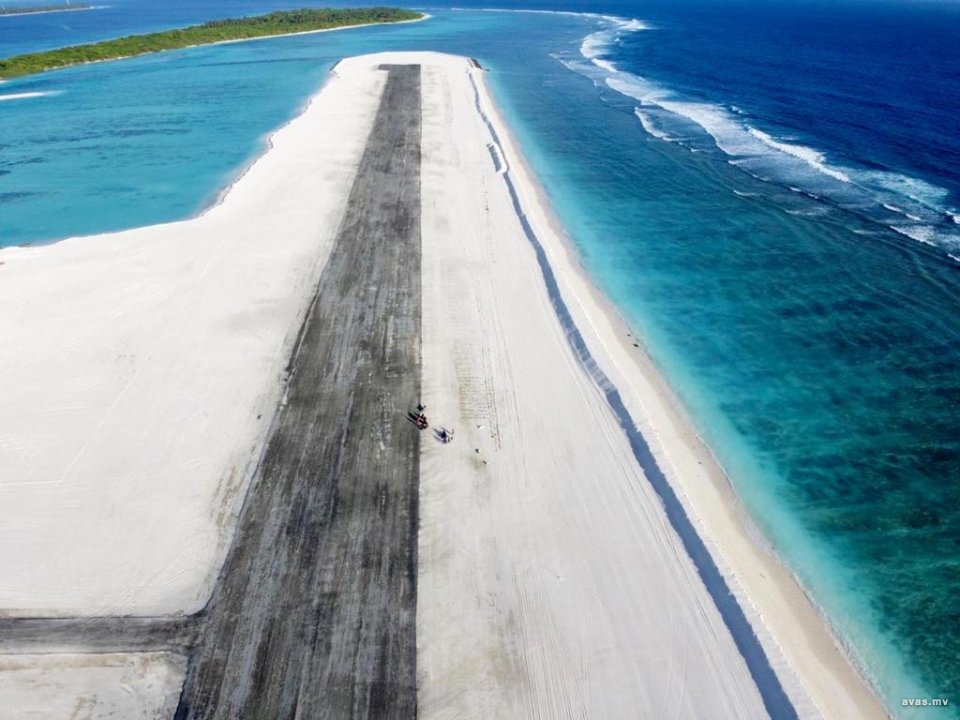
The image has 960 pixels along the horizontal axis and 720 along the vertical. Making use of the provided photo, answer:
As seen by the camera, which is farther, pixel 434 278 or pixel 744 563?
pixel 434 278

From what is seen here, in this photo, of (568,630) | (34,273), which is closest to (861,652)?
(568,630)

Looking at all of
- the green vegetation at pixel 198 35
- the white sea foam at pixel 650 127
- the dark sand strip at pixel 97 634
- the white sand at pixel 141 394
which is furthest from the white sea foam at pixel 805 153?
the green vegetation at pixel 198 35

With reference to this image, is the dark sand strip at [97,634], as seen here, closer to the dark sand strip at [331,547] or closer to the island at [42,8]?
the dark sand strip at [331,547]

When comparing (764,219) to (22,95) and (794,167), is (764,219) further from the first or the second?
(22,95)

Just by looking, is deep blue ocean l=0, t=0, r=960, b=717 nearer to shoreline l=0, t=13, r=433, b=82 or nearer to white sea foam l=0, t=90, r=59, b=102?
white sea foam l=0, t=90, r=59, b=102

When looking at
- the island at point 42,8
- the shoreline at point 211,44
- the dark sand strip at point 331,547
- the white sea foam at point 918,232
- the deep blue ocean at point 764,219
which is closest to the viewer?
the dark sand strip at point 331,547

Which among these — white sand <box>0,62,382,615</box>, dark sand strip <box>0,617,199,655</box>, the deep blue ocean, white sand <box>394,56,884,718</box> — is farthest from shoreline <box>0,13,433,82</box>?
dark sand strip <box>0,617,199,655</box>

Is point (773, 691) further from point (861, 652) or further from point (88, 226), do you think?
point (88, 226)
